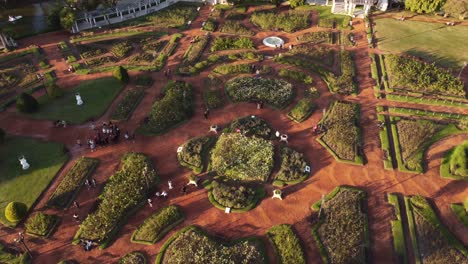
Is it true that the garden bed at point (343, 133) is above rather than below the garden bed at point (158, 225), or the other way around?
above

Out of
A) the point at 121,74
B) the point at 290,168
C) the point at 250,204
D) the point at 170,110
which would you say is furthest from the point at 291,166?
the point at 121,74

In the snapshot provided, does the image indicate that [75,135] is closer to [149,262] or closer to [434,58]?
[149,262]

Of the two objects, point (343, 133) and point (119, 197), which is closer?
point (119, 197)

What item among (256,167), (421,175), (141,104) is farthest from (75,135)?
(421,175)

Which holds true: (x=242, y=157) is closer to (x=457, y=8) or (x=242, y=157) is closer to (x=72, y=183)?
(x=72, y=183)

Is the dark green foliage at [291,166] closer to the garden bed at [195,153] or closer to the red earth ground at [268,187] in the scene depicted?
the red earth ground at [268,187]

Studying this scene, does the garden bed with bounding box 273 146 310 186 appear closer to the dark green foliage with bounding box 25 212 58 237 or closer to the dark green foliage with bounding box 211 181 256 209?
the dark green foliage with bounding box 211 181 256 209

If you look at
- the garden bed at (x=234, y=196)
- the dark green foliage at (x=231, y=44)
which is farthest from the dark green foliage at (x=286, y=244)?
the dark green foliage at (x=231, y=44)
